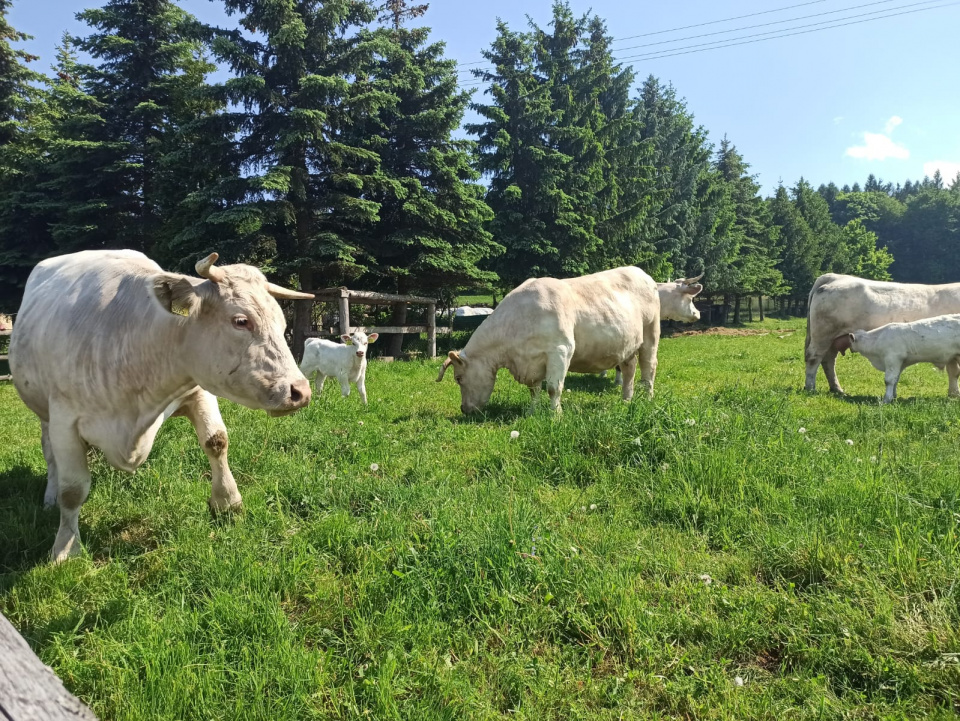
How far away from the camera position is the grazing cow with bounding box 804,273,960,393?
928 cm

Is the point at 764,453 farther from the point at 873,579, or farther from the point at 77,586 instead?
the point at 77,586

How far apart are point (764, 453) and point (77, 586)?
4.93 m

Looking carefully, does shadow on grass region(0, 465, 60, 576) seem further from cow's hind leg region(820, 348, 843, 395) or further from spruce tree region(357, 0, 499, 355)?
spruce tree region(357, 0, 499, 355)

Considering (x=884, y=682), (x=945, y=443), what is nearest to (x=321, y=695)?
(x=884, y=682)

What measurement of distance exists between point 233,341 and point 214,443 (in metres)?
1.08

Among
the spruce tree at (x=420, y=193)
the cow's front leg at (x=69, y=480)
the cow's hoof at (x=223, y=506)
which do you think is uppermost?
the spruce tree at (x=420, y=193)

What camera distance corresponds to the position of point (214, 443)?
3795mm

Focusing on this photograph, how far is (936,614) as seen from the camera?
2.32m

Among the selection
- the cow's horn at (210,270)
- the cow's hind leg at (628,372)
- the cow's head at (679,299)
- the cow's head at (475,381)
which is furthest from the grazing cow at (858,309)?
the cow's horn at (210,270)

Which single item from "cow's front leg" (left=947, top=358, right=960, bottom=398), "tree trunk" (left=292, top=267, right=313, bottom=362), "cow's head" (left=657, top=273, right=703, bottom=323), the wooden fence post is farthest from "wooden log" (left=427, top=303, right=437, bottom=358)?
"cow's front leg" (left=947, top=358, right=960, bottom=398)

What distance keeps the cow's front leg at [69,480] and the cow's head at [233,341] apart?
1.03 m

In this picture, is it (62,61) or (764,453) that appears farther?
(62,61)

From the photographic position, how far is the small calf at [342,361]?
30.2 feet

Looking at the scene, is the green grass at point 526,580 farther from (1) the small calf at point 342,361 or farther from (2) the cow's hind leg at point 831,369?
(2) the cow's hind leg at point 831,369
